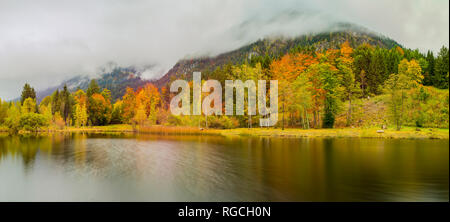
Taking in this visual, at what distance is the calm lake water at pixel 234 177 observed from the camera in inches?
520

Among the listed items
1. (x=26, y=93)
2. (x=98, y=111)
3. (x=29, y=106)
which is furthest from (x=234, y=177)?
(x=26, y=93)

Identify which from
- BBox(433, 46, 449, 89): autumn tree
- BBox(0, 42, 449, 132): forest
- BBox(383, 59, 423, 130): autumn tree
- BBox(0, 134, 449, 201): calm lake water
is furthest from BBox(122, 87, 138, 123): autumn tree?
BBox(433, 46, 449, 89): autumn tree

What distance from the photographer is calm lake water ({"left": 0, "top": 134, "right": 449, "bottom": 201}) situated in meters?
13.2

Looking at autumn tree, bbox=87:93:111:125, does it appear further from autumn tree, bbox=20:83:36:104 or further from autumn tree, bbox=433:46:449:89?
autumn tree, bbox=433:46:449:89

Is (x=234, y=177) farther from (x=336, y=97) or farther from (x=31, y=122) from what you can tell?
(x=31, y=122)

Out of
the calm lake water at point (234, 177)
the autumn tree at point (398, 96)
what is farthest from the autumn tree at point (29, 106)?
the autumn tree at point (398, 96)

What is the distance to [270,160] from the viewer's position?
21.9 m

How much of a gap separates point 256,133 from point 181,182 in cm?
3223

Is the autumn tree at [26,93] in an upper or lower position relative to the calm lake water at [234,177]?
upper

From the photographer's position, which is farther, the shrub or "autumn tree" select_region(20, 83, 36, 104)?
"autumn tree" select_region(20, 83, 36, 104)

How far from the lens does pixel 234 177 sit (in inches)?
655

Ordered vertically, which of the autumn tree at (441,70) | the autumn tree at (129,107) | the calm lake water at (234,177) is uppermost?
the autumn tree at (441,70)

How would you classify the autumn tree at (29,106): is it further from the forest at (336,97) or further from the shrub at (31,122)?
the shrub at (31,122)
